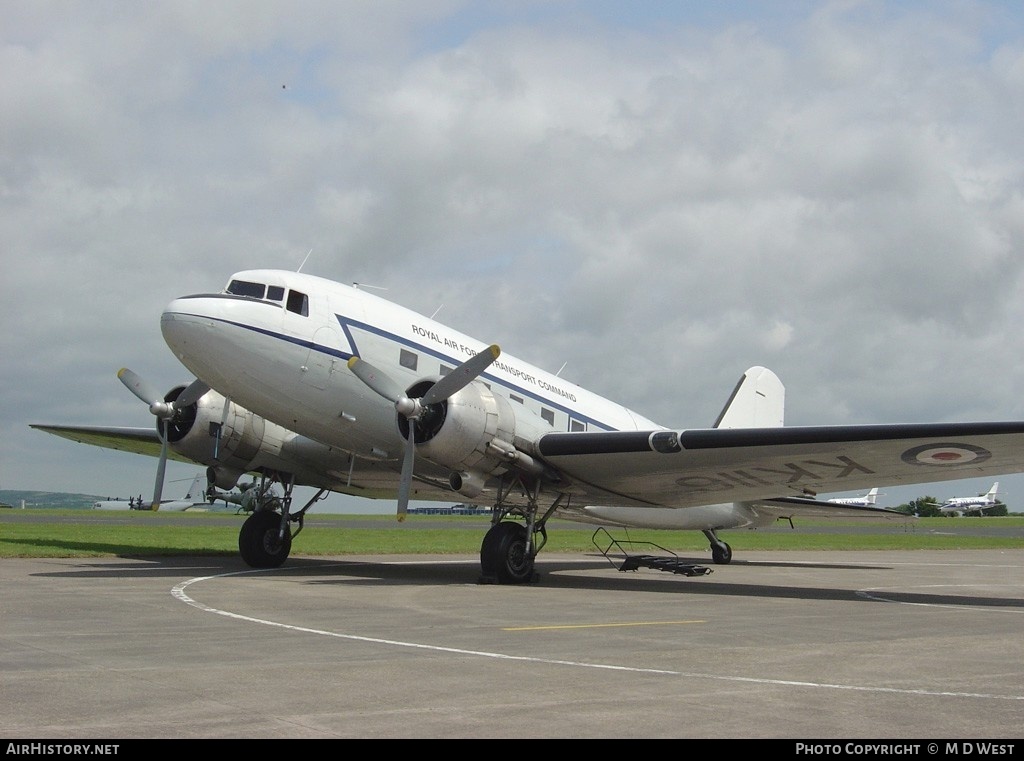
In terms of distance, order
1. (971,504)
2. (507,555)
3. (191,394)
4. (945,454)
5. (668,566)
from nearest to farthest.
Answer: (945,454)
(507,555)
(191,394)
(668,566)
(971,504)

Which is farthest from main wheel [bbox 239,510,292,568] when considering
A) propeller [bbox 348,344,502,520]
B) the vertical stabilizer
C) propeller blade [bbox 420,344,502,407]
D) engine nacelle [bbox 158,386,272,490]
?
the vertical stabilizer

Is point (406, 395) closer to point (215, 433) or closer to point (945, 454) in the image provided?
point (215, 433)

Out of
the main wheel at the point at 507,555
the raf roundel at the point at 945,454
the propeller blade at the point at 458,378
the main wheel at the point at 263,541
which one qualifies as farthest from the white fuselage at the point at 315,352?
the raf roundel at the point at 945,454

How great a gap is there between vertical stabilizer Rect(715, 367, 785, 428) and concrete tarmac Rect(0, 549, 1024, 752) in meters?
8.87

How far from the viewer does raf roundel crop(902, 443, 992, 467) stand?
51.9ft

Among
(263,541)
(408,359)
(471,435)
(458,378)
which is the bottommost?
(263,541)

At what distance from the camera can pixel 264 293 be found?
690 inches

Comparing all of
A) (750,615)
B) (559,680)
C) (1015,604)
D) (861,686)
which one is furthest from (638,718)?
(1015,604)

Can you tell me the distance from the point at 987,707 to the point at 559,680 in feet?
9.62

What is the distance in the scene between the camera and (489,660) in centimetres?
888

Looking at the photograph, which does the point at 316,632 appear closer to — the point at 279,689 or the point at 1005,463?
the point at 279,689

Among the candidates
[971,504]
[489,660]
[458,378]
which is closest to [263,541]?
[458,378]

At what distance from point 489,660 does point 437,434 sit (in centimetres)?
811

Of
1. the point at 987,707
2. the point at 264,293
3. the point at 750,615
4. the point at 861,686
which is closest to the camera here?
the point at 987,707
